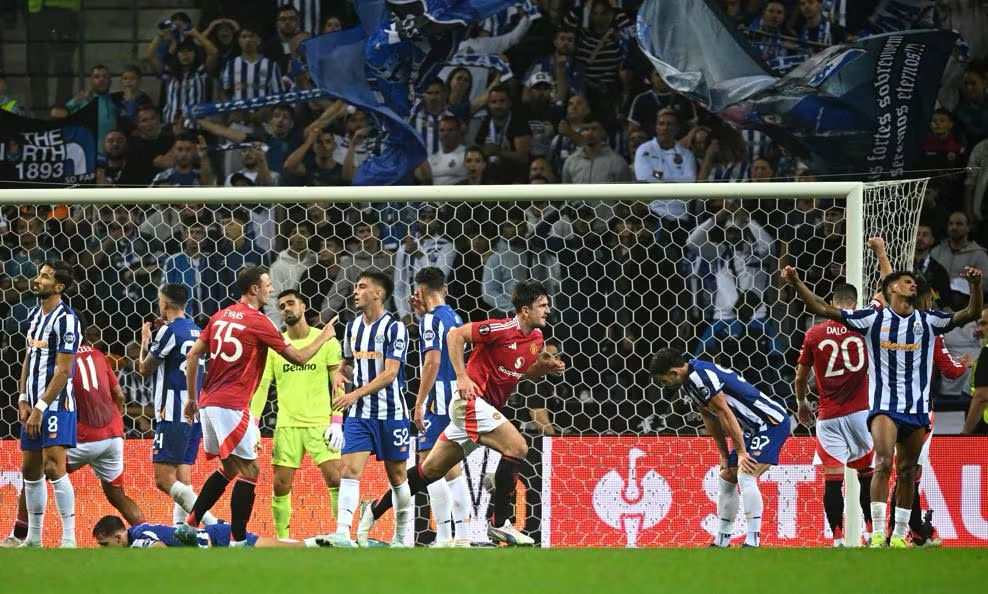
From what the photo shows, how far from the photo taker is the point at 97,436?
29.8ft

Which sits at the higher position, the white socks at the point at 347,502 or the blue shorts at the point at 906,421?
the blue shorts at the point at 906,421

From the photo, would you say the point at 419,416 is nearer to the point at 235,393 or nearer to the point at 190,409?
the point at 235,393

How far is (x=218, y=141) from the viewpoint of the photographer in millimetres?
12375

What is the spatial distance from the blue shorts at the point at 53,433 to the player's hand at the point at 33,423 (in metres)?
0.08

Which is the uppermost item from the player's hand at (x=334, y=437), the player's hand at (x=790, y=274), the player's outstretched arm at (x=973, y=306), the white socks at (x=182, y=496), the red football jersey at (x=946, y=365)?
the player's hand at (x=790, y=274)

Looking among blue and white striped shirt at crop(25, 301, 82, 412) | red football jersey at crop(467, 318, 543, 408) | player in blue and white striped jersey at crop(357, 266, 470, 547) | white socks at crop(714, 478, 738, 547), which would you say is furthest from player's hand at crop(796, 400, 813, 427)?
blue and white striped shirt at crop(25, 301, 82, 412)

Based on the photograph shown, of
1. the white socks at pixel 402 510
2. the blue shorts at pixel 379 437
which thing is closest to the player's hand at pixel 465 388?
the blue shorts at pixel 379 437

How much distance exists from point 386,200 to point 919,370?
346 centimetres

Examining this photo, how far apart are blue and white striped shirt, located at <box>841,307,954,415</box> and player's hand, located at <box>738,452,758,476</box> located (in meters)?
0.91

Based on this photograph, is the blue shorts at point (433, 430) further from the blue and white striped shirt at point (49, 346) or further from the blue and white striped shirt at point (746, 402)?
the blue and white striped shirt at point (49, 346)

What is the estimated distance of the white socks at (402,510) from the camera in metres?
8.65

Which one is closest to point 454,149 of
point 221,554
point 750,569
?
point 221,554

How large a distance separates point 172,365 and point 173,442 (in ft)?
1.71

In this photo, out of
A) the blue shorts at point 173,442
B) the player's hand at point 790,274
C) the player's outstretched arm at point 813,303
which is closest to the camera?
the player's hand at point 790,274
